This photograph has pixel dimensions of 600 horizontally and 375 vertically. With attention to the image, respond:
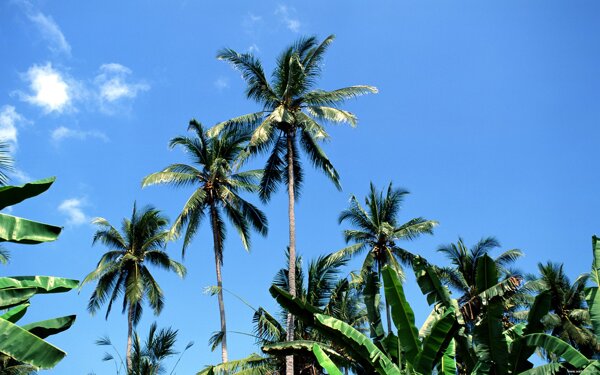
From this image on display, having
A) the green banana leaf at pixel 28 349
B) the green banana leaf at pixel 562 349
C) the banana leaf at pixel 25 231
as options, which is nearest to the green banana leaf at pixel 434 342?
the green banana leaf at pixel 562 349

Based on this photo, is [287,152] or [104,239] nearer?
[287,152]

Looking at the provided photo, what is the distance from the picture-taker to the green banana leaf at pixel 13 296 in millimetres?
7617

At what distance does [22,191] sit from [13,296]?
1.40m

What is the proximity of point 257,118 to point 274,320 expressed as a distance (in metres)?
7.99

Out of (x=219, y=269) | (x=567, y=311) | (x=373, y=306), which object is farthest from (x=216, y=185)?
(x=567, y=311)

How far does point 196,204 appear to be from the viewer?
2497 cm

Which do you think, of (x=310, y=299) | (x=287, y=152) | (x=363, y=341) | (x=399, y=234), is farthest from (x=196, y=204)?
(x=363, y=341)

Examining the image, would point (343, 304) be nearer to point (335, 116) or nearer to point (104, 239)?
point (335, 116)

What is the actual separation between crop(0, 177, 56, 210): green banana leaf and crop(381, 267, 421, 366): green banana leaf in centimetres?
678

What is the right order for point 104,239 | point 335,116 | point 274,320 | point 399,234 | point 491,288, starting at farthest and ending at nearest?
point 104,239
point 399,234
point 335,116
point 274,320
point 491,288

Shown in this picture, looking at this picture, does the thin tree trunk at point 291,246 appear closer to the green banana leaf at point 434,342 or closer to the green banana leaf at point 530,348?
the green banana leaf at point 434,342

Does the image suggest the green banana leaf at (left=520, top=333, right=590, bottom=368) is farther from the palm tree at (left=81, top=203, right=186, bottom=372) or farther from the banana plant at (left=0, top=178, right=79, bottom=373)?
the palm tree at (left=81, top=203, right=186, bottom=372)

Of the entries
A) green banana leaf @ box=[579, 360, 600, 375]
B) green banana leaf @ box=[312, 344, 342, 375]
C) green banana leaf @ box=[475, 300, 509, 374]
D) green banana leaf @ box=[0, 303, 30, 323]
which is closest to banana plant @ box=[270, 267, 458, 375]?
green banana leaf @ box=[312, 344, 342, 375]

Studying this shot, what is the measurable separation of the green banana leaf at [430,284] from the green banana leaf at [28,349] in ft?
29.3
